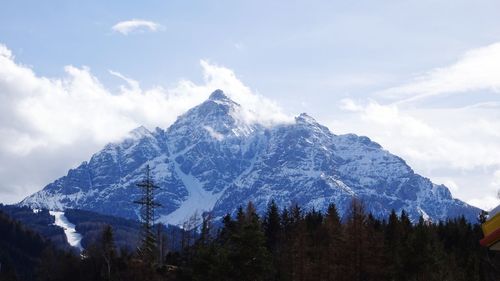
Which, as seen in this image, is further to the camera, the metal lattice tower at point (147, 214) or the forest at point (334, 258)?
the metal lattice tower at point (147, 214)

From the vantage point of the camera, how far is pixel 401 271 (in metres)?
61.5

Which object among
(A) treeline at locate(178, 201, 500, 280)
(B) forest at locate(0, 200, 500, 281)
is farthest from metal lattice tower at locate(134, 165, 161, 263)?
(A) treeline at locate(178, 201, 500, 280)

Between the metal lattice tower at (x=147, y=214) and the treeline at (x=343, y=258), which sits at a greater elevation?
the metal lattice tower at (x=147, y=214)

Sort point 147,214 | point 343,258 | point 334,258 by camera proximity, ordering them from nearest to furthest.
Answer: point 343,258 → point 334,258 → point 147,214

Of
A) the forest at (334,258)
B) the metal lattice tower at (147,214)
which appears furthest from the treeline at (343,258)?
the metal lattice tower at (147,214)

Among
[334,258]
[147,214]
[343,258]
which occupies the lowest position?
[343,258]

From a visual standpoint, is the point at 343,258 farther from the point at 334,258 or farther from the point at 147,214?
the point at 147,214

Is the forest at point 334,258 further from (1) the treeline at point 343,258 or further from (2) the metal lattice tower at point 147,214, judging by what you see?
(2) the metal lattice tower at point 147,214

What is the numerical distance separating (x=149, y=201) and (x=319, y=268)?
20.4 meters

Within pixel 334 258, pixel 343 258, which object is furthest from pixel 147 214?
pixel 343 258

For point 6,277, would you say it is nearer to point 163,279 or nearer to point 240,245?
point 163,279

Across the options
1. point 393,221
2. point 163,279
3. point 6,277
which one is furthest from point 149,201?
point 6,277

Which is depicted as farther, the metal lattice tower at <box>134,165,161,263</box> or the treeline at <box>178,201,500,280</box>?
the metal lattice tower at <box>134,165,161,263</box>

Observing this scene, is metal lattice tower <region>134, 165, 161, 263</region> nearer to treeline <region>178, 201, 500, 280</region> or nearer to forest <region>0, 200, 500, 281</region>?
forest <region>0, 200, 500, 281</region>
